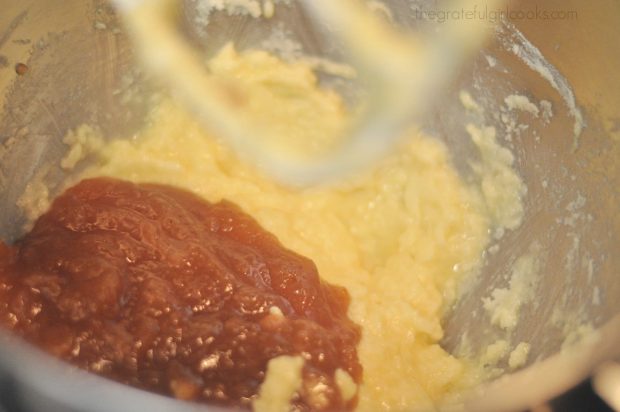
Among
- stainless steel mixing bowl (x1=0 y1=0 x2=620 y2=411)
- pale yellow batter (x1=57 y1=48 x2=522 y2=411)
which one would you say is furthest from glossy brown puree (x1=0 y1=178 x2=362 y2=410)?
stainless steel mixing bowl (x1=0 y1=0 x2=620 y2=411)

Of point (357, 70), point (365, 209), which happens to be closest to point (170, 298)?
point (365, 209)

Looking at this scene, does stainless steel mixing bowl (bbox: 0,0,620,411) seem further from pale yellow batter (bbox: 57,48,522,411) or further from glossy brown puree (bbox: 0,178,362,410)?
glossy brown puree (bbox: 0,178,362,410)

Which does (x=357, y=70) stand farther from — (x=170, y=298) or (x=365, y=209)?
(x=170, y=298)

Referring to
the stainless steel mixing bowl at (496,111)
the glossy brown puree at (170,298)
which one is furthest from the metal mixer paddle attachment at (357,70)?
the glossy brown puree at (170,298)

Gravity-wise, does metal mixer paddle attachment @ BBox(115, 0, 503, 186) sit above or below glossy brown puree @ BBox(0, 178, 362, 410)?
above

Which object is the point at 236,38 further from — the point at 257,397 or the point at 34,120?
the point at 257,397

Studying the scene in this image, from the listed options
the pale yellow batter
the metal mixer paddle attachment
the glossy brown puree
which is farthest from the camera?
the metal mixer paddle attachment
